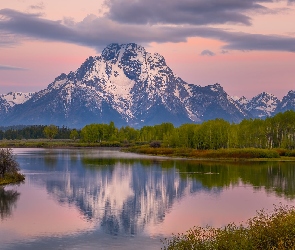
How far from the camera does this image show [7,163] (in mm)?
84625

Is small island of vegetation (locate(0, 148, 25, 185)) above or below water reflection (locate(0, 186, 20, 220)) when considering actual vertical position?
above

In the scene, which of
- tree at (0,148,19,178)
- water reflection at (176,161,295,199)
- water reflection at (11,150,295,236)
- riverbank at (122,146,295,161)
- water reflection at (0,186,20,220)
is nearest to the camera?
water reflection at (11,150,295,236)

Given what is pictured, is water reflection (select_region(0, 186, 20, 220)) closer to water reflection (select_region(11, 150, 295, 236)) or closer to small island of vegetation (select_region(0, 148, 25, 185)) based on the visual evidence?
water reflection (select_region(11, 150, 295, 236))

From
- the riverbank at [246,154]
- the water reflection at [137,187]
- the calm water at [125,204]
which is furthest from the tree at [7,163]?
the riverbank at [246,154]

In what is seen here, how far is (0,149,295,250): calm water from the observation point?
44.8 meters

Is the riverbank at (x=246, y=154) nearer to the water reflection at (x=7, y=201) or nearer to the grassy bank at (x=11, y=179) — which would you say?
the grassy bank at (x=11, y=179)

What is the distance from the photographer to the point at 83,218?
53156mm

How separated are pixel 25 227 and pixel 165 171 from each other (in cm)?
5751

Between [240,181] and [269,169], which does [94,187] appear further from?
[269,169]

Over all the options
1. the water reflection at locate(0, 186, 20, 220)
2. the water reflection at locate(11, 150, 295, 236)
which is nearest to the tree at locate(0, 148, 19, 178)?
the water reflection at locate(11, 150, 295, 236)

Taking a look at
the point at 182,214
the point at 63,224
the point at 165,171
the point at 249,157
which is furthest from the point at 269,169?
the point at 63,224

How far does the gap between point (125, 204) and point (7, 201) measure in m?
14.6

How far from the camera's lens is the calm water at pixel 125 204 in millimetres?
44750

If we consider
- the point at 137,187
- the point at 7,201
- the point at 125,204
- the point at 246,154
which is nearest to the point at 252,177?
the point at 137,187
